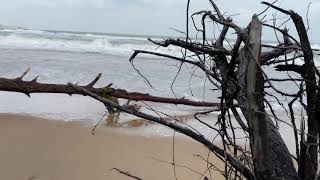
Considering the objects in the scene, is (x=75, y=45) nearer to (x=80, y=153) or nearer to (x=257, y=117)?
(x=80, y=153)

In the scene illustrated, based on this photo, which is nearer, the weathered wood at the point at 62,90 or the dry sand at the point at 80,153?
the weathered wood at the point at 62,90

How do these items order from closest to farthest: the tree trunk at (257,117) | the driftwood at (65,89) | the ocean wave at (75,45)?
1. the tree trunk at (257,117)
2. the driftwood at (65,89)
3. the ocean wave at (75,45)

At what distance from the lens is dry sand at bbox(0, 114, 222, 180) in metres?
4.78

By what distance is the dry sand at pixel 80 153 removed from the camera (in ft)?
15.7

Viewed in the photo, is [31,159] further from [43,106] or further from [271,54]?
[271,54]

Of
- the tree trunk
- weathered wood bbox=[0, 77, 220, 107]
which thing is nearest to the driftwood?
weathered wood bbox=[0, 77, 220, 107]

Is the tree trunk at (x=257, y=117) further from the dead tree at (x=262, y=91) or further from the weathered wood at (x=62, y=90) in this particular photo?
the weathered wood at (x=62, y=90)

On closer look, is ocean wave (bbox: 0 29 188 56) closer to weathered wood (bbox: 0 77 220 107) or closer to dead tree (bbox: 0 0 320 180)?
weathered wood (bbox: 0 77 220 107)

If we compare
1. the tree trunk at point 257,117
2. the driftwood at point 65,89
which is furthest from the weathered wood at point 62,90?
the tree trunk at point 257,117

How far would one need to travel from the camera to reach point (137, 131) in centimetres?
665

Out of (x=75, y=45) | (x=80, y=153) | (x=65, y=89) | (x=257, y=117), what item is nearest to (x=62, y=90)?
(x=65, y=89)

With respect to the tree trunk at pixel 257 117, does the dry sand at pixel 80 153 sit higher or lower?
lower

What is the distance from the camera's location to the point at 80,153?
5426 millimetres

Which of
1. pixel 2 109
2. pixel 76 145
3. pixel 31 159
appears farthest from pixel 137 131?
pixel 2 109
